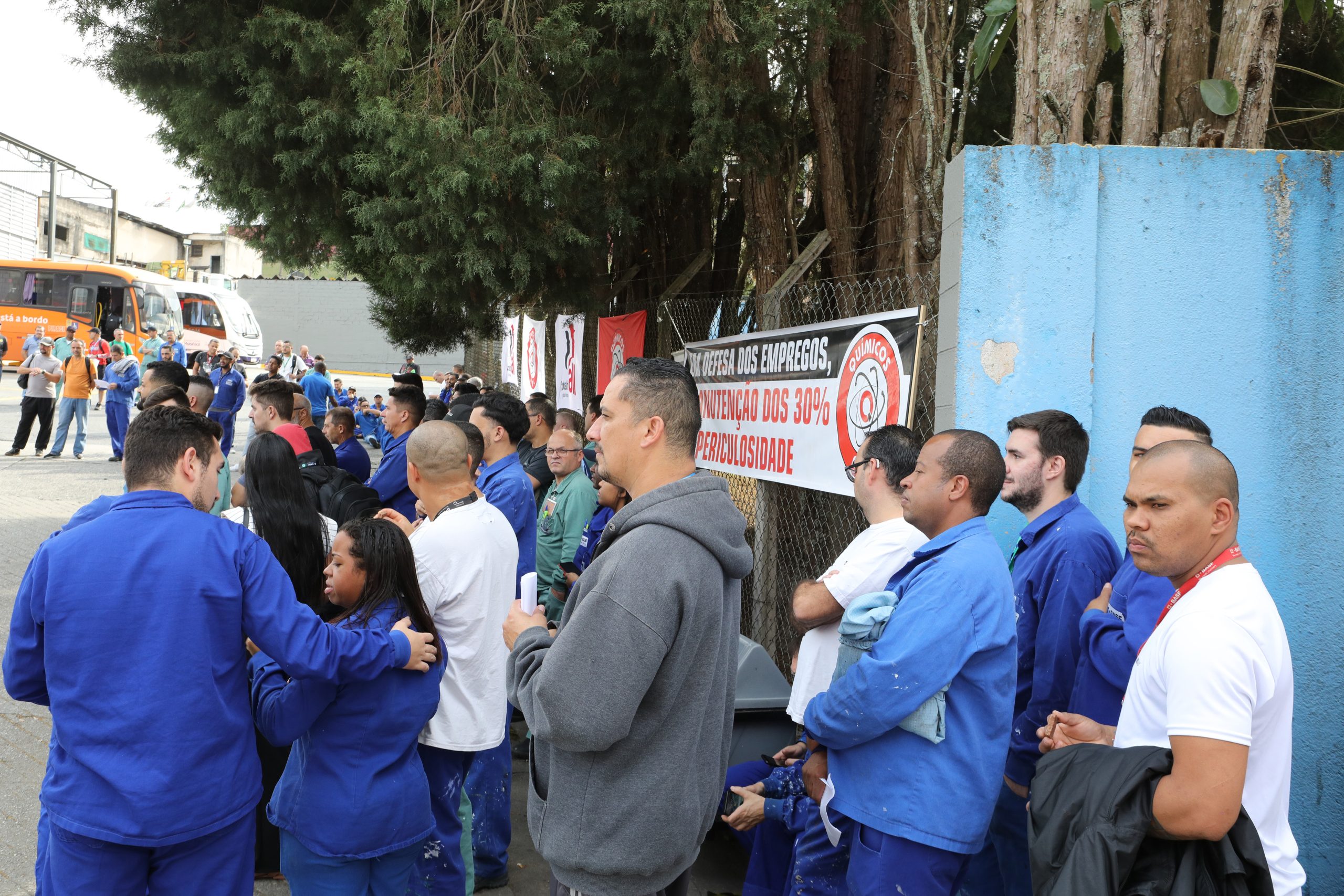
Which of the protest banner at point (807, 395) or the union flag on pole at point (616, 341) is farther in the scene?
the union flag on pole at point (616, 341)

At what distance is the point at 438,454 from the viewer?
3555mm

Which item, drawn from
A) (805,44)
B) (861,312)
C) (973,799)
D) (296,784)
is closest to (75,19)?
(805,44)

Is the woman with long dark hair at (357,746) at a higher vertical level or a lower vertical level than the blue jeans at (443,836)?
higher

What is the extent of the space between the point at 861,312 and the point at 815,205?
70.3 inches

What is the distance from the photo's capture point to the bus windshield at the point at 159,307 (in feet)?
99.2

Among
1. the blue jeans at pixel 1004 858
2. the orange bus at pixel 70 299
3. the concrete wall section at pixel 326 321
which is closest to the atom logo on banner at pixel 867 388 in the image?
the blue jeans at pixel 1004 858

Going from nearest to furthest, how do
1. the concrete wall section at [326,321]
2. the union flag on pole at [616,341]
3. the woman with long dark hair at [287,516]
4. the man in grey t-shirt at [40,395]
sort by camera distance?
the woman with long dark hair at [287,516] < the union flag on pole at [616,341] < the man in grey t-shirt at [40,395] < the concrete wall section at [326,321]

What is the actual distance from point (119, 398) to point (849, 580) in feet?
50.3

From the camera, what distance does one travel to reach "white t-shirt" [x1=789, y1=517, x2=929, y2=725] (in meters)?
3.23

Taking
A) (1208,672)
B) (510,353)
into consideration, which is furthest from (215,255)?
(1208,672)

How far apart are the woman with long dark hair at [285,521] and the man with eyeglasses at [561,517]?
1.68 metres

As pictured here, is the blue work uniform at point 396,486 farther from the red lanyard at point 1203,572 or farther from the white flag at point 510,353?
the white flag at point 510,353

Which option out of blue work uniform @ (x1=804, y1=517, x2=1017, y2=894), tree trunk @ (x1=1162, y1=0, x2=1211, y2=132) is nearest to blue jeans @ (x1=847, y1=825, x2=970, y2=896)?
blue work uniform @ (x1=804, y1=517, x2=1017, y2=894)

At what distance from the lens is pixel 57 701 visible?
8.42 ft
